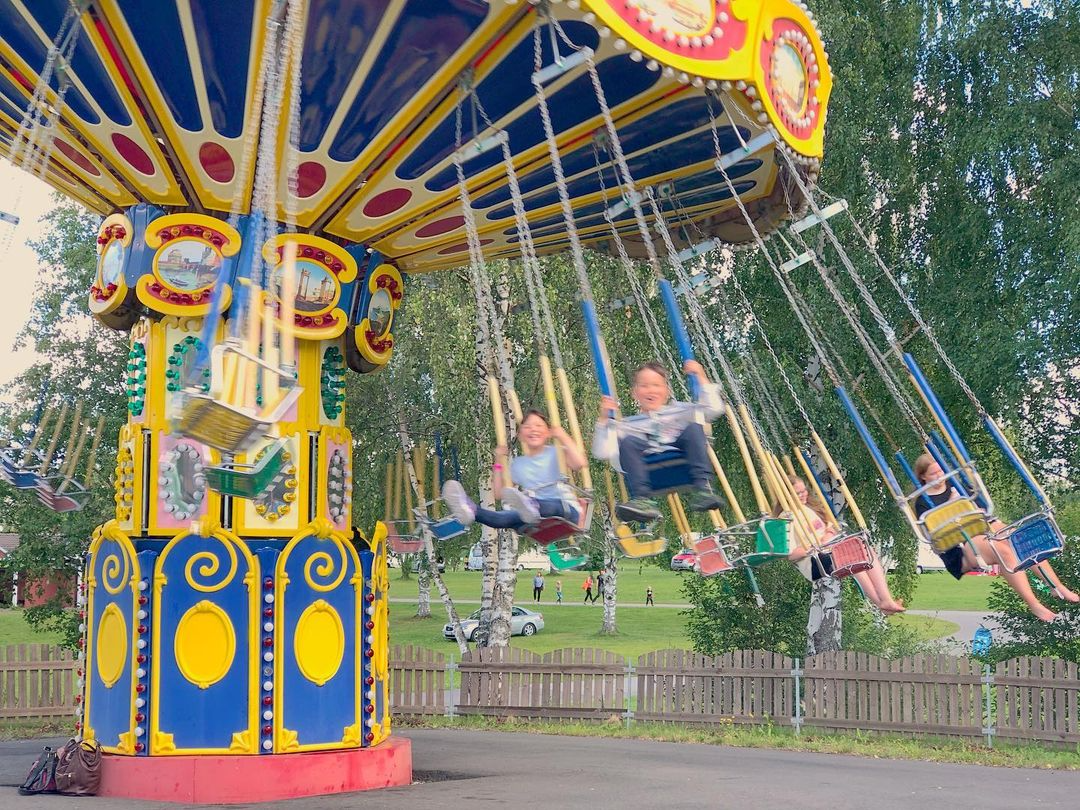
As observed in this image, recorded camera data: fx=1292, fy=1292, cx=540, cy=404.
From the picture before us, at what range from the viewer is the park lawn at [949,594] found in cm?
4753

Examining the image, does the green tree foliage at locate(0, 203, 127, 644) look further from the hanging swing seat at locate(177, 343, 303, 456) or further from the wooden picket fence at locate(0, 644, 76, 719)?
the hanging swing seat at locate(177, 343, 303, 456)

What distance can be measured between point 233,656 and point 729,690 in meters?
7.23

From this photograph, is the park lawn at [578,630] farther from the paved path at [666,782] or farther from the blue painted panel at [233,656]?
the blue painted panel at [233,656]

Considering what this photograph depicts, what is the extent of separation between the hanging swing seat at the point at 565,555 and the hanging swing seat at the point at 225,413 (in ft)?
10.6

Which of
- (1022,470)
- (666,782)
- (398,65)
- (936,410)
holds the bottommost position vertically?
(666,782)

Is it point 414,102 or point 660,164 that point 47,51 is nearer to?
point 414,102

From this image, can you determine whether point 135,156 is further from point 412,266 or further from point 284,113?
point 412,266

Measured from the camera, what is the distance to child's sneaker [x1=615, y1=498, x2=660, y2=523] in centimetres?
852

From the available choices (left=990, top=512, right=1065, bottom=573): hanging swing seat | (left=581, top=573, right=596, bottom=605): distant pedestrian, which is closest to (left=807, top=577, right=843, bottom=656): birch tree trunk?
(left=990, top=512, right=1065, bottom=573): hanging swing seat

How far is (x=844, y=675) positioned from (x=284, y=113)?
374 inches

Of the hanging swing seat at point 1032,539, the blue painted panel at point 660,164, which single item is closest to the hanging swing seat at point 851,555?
the hanging swing seat at point 1032,539

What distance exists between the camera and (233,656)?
10.6 meters

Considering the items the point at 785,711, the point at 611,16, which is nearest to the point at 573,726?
the point at 785,711

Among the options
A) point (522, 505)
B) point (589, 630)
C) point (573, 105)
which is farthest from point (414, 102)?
point (589, 630)
